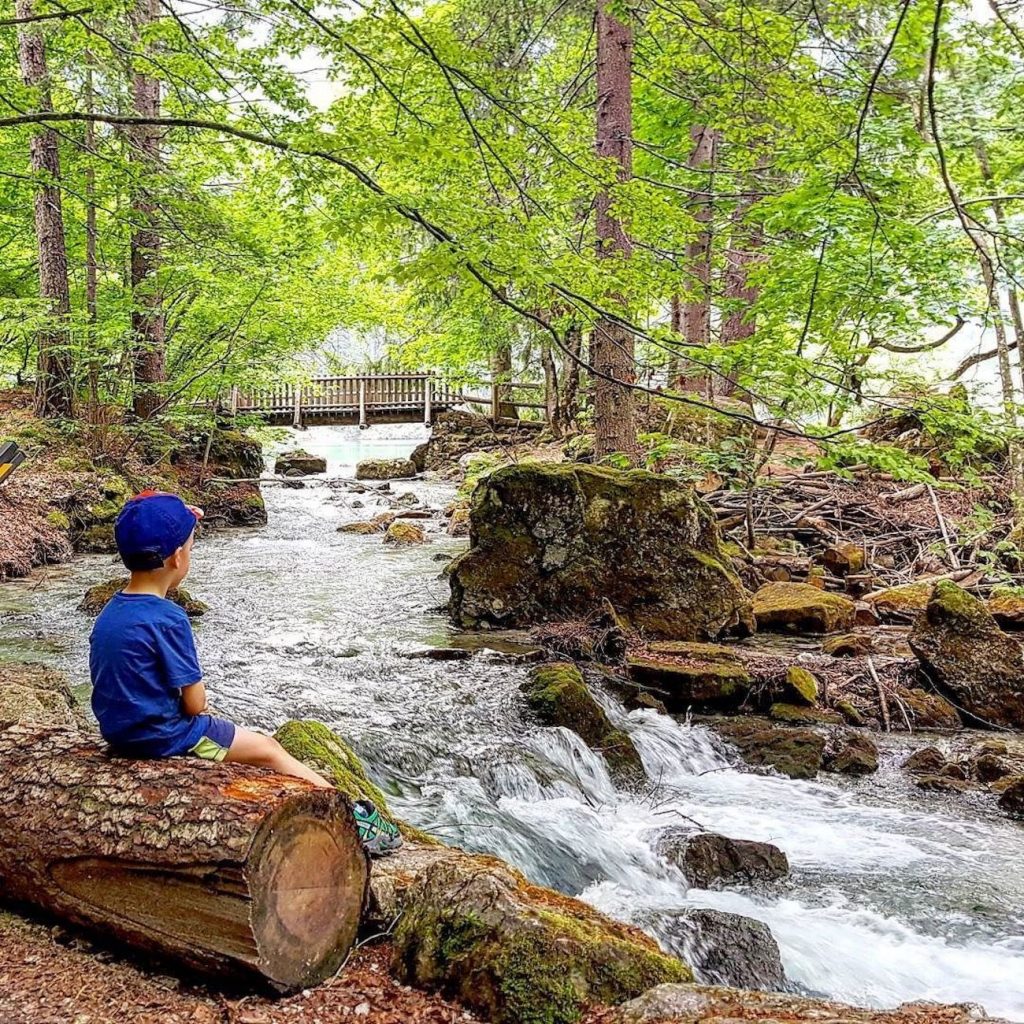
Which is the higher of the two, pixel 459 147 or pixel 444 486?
pixel 459 147

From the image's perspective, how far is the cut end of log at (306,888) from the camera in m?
2.40

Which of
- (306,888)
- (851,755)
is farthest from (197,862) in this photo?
(851,755)

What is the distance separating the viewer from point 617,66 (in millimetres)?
9664

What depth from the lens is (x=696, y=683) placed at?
7395mm

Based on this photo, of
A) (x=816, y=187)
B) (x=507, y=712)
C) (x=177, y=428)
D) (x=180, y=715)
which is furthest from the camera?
(x=177, y=428)

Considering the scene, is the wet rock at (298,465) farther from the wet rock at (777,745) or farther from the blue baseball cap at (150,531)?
the blue baseball cap at (150,531)

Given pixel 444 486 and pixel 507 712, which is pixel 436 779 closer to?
pixel 507 712

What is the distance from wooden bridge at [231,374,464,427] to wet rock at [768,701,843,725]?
24.0m

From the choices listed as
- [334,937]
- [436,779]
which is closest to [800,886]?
[436,779]

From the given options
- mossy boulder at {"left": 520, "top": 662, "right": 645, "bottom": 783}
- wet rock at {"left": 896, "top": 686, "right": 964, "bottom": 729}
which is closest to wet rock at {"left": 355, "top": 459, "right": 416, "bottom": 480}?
mossy boulder at {"left": 520, "top": 662, "right": 645, "bottom": 783}

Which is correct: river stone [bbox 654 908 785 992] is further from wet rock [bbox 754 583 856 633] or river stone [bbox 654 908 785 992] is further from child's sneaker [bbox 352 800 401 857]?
wet rock [bbox 754 583 856 633]

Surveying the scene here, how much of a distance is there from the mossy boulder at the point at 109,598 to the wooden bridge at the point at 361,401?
20063mm

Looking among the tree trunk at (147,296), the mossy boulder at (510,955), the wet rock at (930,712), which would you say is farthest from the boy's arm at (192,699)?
the tree trunk at (147,296)

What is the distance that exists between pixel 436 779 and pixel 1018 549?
28.6ft
